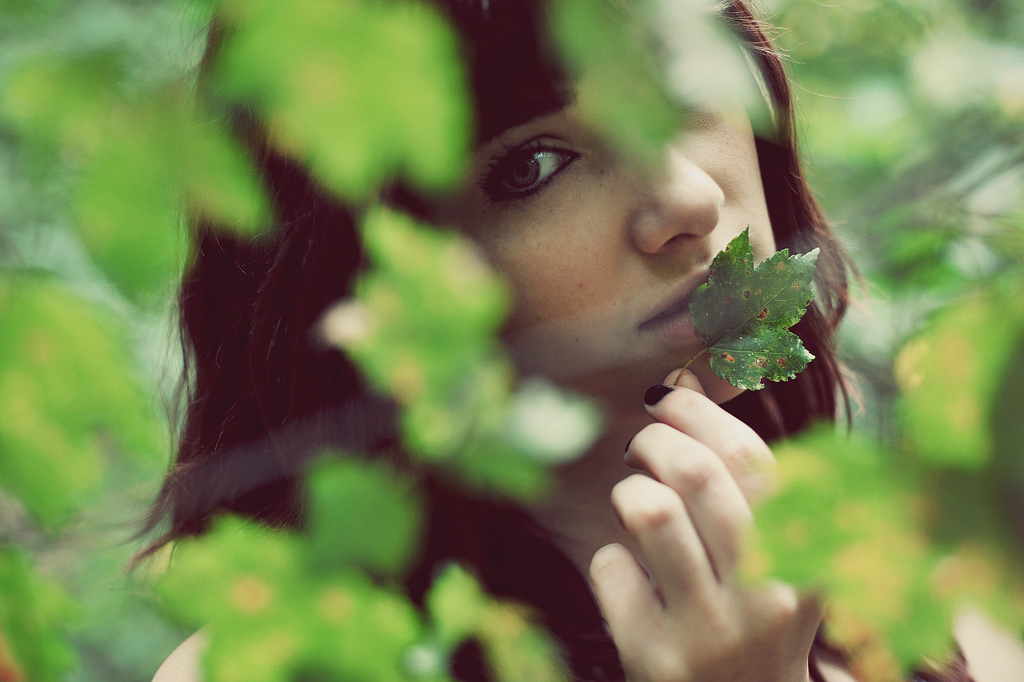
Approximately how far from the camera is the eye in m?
0.89

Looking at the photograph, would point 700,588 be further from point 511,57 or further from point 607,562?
point 511,57

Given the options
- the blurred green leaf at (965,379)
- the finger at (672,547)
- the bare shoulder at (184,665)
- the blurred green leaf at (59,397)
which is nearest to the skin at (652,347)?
the finger at (672,547)

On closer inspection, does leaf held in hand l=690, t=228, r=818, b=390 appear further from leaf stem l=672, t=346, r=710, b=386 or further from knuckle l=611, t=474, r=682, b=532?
knuckle l=611, t=474, r=682, b=532

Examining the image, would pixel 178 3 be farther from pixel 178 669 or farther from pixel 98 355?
pixel 178 669

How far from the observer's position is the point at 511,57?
31.7 inches

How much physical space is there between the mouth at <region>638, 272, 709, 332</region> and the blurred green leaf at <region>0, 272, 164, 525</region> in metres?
0.61

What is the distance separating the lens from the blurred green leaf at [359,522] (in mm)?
632

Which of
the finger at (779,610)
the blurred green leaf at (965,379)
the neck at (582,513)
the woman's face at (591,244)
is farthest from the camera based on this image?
the neck at (582,513)

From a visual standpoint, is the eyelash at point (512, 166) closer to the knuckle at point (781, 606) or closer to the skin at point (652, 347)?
the skin at point (652, 347)

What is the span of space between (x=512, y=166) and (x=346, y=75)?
54 cm

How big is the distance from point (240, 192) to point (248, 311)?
0.74m

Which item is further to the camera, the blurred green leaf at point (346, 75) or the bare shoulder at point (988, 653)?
the bare shoulder at point (988, 653)

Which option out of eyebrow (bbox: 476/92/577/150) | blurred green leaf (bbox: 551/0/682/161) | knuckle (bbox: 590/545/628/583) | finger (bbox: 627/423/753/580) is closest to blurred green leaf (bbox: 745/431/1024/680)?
blurred green leaf (bbox: 551/0/682/161)

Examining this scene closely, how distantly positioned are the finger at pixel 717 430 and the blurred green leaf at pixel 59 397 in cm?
61
